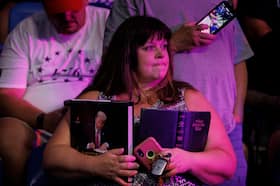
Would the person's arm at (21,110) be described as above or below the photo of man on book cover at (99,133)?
below

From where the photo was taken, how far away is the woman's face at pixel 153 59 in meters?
1.82

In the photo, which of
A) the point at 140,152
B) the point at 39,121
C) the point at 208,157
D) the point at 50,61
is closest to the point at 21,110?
the point at 39,121

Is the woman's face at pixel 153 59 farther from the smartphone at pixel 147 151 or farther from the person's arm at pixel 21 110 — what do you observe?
the person's arm at pixel 21 110

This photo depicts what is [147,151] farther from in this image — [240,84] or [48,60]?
[48,60]

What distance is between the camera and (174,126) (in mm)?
1685

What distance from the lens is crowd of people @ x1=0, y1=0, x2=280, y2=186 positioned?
1.73 m

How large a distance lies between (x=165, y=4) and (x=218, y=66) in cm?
31

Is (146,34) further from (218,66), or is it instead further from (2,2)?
(2,2)

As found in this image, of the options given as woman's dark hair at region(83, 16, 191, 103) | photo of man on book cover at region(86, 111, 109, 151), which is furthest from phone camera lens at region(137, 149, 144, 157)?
woman's dark hair at region(83, 16, 191, 103)

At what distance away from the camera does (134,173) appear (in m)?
1.65

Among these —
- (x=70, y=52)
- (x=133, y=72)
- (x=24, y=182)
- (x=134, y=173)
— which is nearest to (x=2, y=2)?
(x=70, y=52)

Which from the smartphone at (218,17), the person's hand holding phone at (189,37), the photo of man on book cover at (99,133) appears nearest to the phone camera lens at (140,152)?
the photo of man on book cover at (99,133)

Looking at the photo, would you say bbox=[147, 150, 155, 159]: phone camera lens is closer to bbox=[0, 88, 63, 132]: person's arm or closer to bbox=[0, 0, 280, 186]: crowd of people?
bbox=[0, 0, 280, 186]: crowd of people

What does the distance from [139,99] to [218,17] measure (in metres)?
0.47
